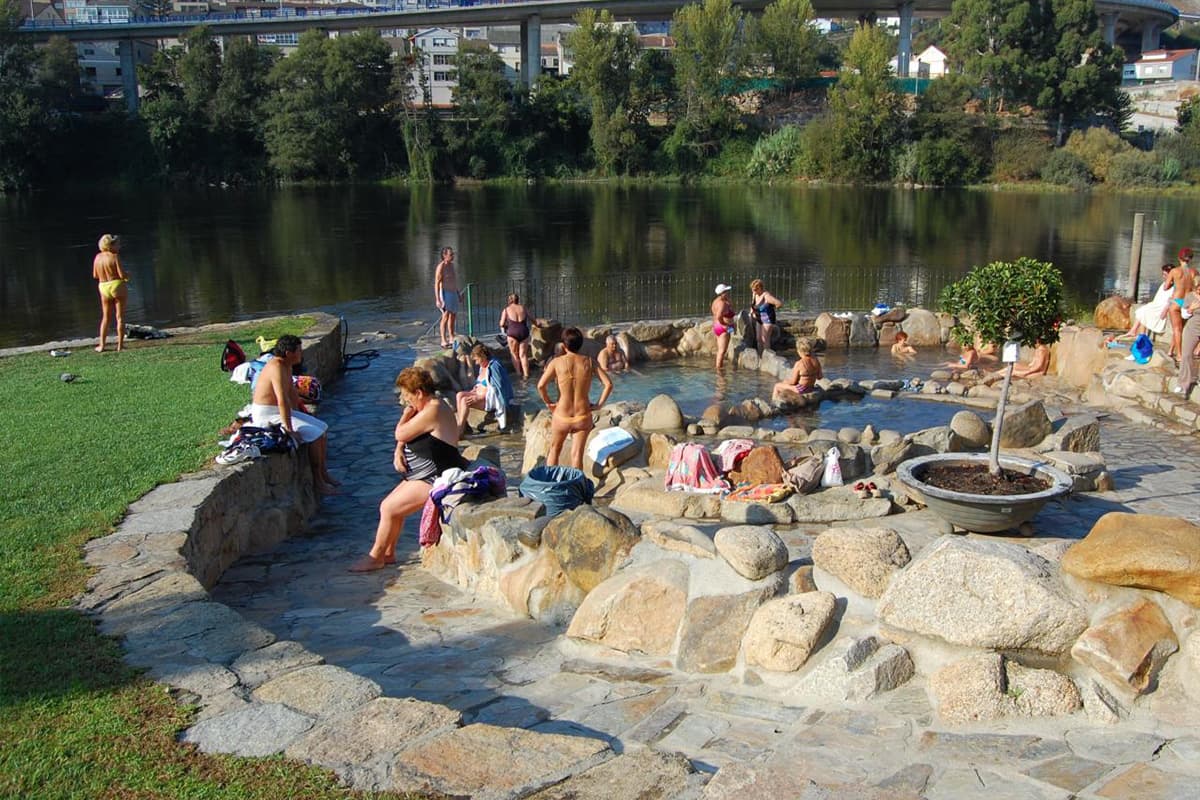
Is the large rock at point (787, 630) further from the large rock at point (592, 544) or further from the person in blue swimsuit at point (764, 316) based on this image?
the person in blue swimsuit at point (764, 316)

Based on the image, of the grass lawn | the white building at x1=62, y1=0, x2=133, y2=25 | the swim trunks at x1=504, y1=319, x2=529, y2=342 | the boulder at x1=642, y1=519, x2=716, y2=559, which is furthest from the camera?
the white building at x1=62, y1=0, x2=133, y2=25

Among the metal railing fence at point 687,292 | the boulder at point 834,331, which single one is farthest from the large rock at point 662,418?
the metal railing fence at point 687,292

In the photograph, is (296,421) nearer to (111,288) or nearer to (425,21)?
(111,288)

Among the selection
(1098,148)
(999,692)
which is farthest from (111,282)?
(1098,148)

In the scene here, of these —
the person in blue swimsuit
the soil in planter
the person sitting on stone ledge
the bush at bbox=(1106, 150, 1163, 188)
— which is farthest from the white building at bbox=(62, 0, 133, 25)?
the soil in planter

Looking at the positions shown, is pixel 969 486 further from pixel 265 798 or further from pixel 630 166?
pixel 630 166

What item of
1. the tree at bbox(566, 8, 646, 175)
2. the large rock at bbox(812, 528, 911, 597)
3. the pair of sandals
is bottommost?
the pair of sandals

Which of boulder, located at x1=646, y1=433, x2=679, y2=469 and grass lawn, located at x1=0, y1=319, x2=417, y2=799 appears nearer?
grass lawn, located at x1=0, y1=319, x2=417, y2=799

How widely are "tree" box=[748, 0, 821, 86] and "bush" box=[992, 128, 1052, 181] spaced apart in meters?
18.4

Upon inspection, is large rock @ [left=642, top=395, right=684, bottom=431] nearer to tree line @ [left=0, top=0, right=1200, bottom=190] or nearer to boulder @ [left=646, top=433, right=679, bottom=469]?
boulder @ [left=646, top=433, right=679, bottom=469]

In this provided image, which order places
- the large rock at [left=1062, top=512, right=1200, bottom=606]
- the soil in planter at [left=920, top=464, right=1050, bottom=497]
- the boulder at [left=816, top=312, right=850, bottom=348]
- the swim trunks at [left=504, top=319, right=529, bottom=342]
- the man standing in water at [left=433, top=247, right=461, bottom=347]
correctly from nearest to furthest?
the large rock at [left=1062, top=512, right=1200, bottom=606]
the soil in planter at [left=920, top=464, right=1050, bottom=497]
the swim trunks at [left=504, top=319, right=529, bottom=342]
the man standing in water at [left=433, top=247, right=461, bottom=347]
the boulder at [left=816, top=312, right=850, bottom=348]

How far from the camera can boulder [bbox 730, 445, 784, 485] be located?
9.70 m

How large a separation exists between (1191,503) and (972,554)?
17.2 feet

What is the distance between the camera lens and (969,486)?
296 inches
